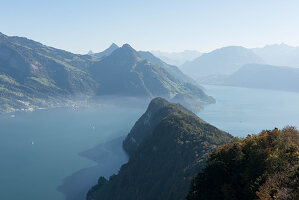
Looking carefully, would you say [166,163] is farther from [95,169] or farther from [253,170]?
[253,170]

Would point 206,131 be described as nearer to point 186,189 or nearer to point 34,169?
point 186,189

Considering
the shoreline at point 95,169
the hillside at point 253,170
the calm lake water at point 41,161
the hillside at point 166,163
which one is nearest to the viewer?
the hillside at point 253,170

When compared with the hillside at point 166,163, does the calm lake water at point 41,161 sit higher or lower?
lower

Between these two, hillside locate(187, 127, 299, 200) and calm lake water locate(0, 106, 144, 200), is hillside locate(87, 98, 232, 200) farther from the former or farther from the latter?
hillside locate(187, 127, 299, 200)

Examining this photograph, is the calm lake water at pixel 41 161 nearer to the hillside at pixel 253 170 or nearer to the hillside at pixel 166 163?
the hillside at pixel 166 163

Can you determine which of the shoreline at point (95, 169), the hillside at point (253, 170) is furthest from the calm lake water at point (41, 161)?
the hillside at point (253, 170)

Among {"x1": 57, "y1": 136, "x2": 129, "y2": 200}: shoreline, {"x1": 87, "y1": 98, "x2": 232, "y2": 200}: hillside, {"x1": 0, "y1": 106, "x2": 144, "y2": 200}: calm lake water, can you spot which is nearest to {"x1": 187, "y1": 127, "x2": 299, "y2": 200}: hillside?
{"x1": 87, "y1": 98, "x2": 232, "y2": 200}: hillside

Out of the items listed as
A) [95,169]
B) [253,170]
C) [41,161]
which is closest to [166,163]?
[95,169]
